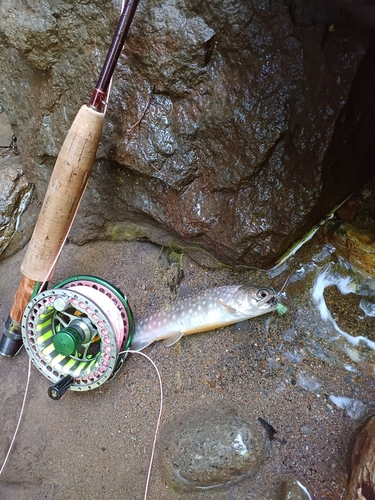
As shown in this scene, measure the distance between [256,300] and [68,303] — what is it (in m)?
0.92

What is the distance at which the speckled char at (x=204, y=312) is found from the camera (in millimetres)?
2156

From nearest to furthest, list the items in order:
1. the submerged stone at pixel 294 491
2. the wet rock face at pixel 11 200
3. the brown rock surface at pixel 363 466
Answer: the brown rock surface at pixel 363 466
the submerged stone at pixel 294 491
the wet rock face at pixel 11 200

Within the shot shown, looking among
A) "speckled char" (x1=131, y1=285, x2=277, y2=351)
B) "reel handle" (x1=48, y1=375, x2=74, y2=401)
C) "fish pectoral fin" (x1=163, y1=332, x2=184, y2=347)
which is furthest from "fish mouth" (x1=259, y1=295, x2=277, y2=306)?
"reel handle" (x1=48, y1=375, x2=74, y2=401)

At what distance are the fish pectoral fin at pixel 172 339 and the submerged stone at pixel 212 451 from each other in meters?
0.40

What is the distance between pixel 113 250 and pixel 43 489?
1294 millimetres

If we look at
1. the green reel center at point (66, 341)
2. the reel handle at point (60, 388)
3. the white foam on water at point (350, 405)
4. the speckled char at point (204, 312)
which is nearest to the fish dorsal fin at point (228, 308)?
the speckled char at point (204, 312)

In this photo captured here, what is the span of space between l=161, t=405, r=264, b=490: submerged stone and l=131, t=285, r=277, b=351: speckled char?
42 cm

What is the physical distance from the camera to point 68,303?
7.00 feet

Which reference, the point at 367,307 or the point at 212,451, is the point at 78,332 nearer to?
the point at 212,451

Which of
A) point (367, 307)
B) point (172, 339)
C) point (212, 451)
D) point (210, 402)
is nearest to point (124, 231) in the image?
point (172, 339)

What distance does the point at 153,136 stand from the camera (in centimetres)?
219

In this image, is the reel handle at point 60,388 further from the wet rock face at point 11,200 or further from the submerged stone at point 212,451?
the wet rock face at point 11,200

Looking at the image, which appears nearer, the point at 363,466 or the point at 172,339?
the point at 363,466

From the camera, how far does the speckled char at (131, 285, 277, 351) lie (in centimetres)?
216
